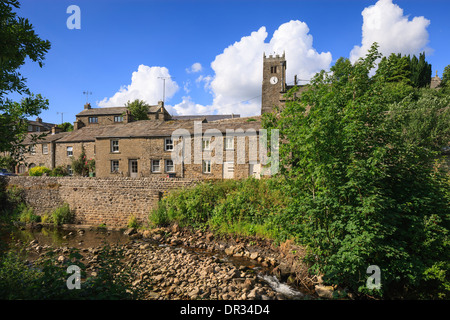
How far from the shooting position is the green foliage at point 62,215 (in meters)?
18.2

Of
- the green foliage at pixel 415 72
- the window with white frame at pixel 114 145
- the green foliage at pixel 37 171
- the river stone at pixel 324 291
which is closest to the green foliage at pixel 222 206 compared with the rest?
the river stone at pixel 324 291

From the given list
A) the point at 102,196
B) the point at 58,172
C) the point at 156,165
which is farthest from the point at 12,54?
the point at 58,172

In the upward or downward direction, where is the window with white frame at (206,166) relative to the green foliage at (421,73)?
downward

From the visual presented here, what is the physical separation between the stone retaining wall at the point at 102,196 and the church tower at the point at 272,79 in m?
32.1

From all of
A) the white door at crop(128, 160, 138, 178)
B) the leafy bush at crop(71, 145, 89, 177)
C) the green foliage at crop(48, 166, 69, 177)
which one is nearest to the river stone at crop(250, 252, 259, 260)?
the white door at crop(128, 160, 138, 178)

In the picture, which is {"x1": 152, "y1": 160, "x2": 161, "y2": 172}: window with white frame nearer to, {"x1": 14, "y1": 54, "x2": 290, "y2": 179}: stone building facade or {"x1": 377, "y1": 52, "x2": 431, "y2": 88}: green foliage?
{"x1": 14, "y1": 54, "x2": 290, "y2": 179}: stone building facade

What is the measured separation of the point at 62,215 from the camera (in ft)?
60.1

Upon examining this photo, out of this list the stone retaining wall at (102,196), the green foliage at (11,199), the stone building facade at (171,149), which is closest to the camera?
the stone retaining wall at (102,196)

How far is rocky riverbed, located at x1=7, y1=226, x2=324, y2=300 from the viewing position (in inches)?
318

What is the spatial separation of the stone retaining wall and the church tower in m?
32.1

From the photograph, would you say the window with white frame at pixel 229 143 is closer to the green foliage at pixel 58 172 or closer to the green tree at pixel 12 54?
the green tree at pixel 12 54
